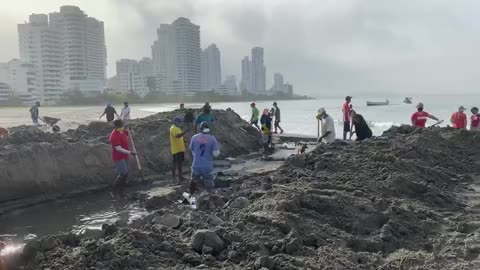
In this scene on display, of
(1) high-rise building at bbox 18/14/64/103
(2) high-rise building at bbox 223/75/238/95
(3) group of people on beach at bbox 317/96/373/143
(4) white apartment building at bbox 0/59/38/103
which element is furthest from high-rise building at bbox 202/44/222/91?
(3) group of people on beach at bbox 317/96/373/143

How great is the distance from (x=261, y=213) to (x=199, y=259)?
4.82 feet

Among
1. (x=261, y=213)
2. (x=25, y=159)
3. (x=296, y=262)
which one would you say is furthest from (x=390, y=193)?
(x=25, y=159)

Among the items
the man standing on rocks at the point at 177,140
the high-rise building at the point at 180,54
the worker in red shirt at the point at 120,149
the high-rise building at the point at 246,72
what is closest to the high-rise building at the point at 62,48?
the high-rise building at the point at 180,54

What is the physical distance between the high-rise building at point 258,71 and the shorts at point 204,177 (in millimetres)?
182308

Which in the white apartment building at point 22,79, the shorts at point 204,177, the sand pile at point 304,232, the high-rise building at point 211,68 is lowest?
the sand pile at point 304,232

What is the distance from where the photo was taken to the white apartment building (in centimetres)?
10094

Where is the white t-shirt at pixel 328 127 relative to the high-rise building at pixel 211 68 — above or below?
below

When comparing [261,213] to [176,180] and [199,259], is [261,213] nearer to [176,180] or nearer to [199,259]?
[199,259]

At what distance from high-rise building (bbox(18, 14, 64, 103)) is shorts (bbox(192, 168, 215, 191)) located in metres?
107

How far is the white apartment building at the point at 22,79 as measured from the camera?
331 feet

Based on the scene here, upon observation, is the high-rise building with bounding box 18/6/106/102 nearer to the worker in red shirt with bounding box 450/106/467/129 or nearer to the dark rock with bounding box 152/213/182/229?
the worker in red shirt with bounding box 450/106/467/129

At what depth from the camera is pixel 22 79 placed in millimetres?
105688

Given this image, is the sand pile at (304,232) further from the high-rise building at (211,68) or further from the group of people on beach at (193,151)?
the high-rise building at (211,68)

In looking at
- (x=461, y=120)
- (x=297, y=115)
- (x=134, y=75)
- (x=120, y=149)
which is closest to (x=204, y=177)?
(x=120, y=149)
